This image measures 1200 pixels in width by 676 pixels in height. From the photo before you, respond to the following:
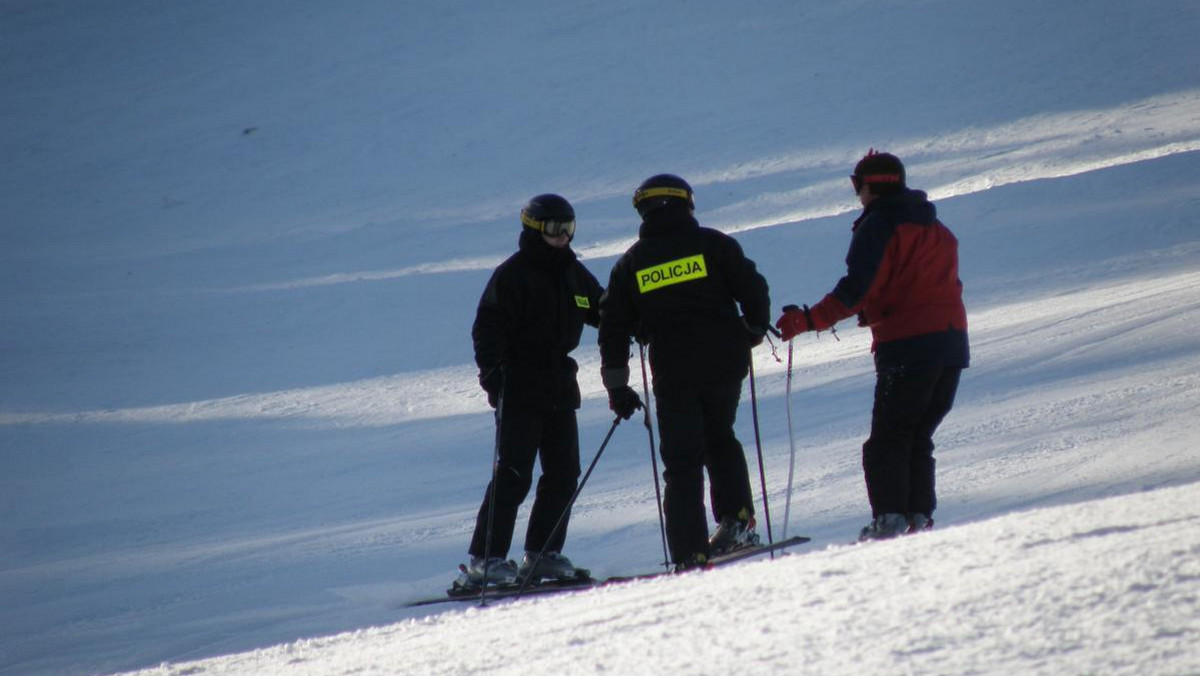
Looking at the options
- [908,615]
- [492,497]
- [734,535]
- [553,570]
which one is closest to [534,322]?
[492,497]

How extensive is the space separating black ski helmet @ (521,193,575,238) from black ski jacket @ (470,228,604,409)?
0.05 meters

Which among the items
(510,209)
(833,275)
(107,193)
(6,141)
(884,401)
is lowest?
(884,401)

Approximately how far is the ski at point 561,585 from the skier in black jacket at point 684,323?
0.13 metres

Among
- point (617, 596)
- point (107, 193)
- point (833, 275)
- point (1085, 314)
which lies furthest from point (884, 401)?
point (107, 193)

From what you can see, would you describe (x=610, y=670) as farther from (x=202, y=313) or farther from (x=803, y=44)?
(x=803, y=44)

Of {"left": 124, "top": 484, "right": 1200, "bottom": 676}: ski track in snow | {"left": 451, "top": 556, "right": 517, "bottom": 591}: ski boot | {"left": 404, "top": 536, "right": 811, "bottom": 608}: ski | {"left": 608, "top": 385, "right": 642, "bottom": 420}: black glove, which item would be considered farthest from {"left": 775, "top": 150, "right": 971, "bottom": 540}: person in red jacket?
{"left": 451, "top": 556, "right": 517, "bottom": 591}: ski boot

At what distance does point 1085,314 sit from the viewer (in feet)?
29.7

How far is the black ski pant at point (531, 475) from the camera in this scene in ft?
18.5

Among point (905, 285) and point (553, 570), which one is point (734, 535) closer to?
point (553, 570)

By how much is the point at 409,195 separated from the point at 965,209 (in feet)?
30.9

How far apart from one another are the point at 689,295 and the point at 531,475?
1.10m

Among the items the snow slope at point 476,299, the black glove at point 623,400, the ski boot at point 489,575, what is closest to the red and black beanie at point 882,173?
the black glove at point 623,400

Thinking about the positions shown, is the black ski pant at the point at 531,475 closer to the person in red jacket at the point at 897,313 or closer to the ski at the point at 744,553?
the ski at the point at 744,553

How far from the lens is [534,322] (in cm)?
564
